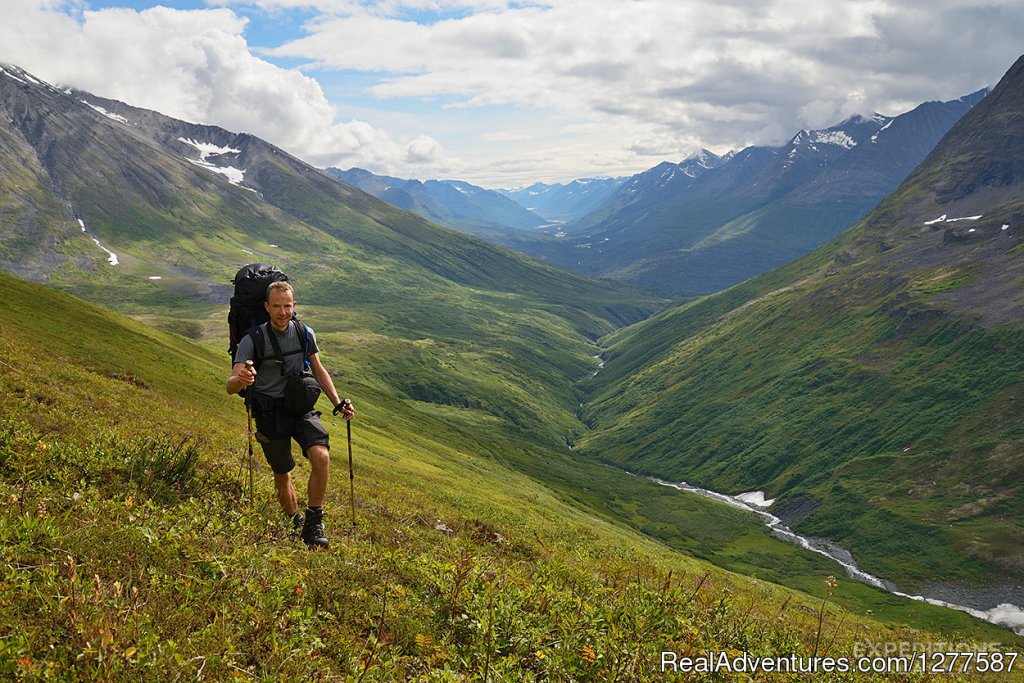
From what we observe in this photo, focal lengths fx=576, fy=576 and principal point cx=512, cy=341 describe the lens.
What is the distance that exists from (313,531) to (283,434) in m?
1.87

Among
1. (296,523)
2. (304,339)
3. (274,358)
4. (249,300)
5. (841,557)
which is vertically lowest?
(841,557)

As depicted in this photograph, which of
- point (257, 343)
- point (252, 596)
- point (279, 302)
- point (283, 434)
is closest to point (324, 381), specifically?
point (283, 434)

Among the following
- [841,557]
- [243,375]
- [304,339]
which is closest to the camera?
[243,375]

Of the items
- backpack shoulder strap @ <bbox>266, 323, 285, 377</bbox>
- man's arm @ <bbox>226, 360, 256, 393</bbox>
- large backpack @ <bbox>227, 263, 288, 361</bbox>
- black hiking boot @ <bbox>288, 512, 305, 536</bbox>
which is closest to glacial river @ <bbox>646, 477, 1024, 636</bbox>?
black hiking boot @ <bbox>288, 512, 305, 536</bbox>

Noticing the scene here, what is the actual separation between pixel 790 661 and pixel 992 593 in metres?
157

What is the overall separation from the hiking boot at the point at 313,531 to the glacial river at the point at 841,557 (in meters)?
148

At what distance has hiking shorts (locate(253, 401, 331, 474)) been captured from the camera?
35.2ft

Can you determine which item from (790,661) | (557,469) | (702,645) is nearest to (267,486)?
(702,645)

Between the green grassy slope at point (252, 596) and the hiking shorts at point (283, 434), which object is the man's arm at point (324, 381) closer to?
the hiking shorts at point (283, 434)

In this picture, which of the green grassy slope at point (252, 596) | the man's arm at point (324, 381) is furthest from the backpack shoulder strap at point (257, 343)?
the green grassy slope at point (252, 596)

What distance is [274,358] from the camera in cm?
1049

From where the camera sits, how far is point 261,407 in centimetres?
1061

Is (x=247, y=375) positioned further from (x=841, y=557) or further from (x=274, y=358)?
(x=841, y=557)

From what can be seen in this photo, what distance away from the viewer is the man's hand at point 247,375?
973 cm
